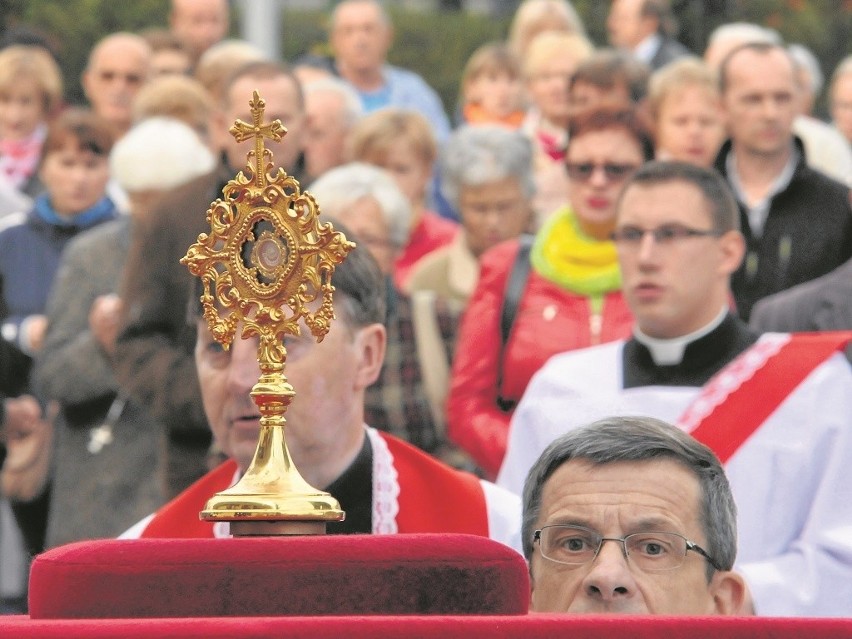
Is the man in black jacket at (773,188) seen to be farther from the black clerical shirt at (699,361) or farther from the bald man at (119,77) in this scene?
the bald man at (119,77)

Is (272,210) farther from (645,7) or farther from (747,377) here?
(645,7)

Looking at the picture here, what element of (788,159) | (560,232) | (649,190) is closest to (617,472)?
(649,190)

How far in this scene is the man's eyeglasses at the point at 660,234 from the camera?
575 centimetres

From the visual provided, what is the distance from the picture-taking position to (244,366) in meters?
3.97

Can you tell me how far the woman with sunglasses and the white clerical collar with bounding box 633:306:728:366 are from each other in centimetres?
69

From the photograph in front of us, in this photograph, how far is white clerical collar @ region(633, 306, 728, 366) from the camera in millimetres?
5641

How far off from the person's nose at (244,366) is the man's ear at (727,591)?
0.93 metres

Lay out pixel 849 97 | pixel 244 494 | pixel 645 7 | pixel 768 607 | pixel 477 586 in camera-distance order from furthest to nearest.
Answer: pixel 645 7 < pixel 849 97 < pixel 768 607 < pixel 244 494 < pixel 477 586

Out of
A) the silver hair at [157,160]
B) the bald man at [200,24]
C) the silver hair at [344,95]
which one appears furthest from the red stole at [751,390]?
the bald man at [200,24]

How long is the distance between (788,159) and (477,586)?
5434 millimetres

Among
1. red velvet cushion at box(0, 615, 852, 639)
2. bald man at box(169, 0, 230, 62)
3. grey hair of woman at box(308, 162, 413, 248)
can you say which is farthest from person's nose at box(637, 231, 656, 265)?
bald man at box(169, 0, 230, 62)

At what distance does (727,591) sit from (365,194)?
3.28m

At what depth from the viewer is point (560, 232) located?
6629 millimetres

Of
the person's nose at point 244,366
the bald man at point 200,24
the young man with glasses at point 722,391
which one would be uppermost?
the bald man at point 200,24
